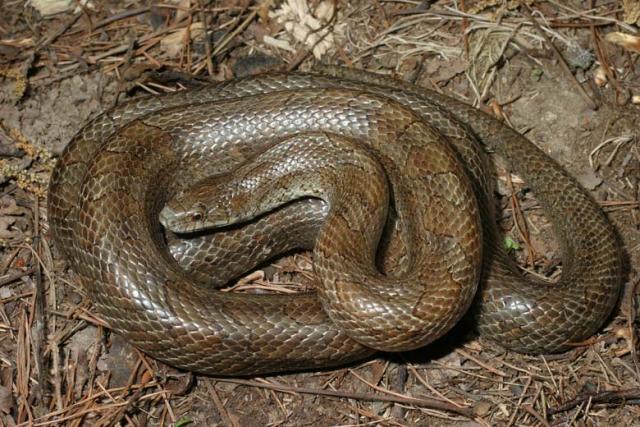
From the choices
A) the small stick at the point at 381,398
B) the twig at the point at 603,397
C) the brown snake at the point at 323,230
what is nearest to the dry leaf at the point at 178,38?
the brown snake at the point at 323,230

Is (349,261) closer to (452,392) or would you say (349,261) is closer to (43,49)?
(452,392)

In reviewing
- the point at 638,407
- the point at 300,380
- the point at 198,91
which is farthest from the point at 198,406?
the point at 638,407

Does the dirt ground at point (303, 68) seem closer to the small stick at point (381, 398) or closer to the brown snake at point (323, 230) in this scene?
the small stick at point (381, 398)

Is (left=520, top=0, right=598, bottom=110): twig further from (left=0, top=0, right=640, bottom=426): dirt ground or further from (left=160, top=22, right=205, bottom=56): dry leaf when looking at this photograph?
(left=160, top=22, right=205, bottom=56): dry leaf

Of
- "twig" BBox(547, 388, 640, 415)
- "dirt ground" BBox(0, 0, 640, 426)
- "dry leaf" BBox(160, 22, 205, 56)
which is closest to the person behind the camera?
"twig" BBox(547, 388, 640, 415)

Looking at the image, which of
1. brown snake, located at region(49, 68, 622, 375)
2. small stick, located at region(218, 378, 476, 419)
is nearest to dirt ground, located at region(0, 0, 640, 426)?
small stick, located at region(218, 378, 476, 419)

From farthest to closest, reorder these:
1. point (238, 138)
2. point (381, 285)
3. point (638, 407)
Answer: point (238, 138) < point (638, 407) < point (381, 285)
